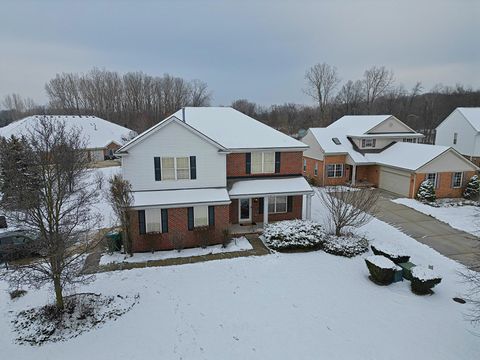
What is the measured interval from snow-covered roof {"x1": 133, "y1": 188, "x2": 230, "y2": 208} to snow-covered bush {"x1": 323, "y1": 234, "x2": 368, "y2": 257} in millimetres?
6051

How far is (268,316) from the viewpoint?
11.0 metres

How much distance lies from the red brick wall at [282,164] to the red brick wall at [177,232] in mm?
3451

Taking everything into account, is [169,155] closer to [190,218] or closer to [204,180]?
[204,180]

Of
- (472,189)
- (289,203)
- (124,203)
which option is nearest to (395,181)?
(472,189)

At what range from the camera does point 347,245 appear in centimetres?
1627

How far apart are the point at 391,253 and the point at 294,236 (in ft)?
15.6

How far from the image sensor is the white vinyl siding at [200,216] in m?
16.9

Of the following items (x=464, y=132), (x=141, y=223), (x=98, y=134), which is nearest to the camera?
(x=141, y=223)

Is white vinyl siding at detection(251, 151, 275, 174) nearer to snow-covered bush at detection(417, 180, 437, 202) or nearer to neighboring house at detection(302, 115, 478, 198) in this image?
neighboring house at detection(302, 115, 478, 198)

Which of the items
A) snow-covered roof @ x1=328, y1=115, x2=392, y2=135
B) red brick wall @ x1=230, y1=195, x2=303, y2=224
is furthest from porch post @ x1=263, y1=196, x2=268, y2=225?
snow-covered roof @ x1=328, y1=115, x2=392, y2=135

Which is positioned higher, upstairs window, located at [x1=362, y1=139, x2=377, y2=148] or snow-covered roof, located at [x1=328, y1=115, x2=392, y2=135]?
snow-covered roof, located at [x1=328, y1=115, x2=392, y2=135]

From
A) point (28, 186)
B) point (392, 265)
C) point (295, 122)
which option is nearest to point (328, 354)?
point (392, 265)

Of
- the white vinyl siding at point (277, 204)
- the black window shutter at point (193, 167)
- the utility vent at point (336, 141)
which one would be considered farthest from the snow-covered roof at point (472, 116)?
the black window shutter at point (193, 167)

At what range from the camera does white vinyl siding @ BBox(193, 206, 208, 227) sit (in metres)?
16.9
